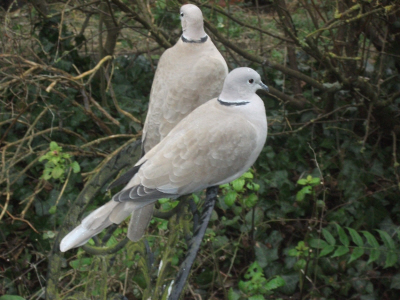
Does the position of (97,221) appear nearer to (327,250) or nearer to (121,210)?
(121,210)

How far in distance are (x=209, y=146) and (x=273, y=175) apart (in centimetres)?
155

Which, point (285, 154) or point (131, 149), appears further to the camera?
point (285, 154)

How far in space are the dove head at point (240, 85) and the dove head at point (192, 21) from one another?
32 cm

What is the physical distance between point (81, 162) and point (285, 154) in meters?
1.31

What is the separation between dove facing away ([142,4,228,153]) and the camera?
1.73 metres

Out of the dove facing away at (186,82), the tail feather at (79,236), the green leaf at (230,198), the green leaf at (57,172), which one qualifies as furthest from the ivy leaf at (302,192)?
the tail feather at (79,236)

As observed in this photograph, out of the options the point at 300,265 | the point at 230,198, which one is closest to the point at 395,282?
the point at 300,265

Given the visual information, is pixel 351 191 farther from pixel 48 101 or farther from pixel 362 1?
pixel 48 101

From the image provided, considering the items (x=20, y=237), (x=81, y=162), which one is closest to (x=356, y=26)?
(x=81, y=162)

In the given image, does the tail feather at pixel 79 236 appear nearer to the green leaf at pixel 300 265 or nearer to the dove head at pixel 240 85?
the dove head at pixel 240 85

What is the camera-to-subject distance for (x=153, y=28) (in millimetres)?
2662

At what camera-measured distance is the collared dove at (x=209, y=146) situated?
147 centimetres

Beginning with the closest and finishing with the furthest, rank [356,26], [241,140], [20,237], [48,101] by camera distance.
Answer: [241,140] < [356,26] < [20,237] < [48,101]

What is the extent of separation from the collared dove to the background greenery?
0.67 metres
